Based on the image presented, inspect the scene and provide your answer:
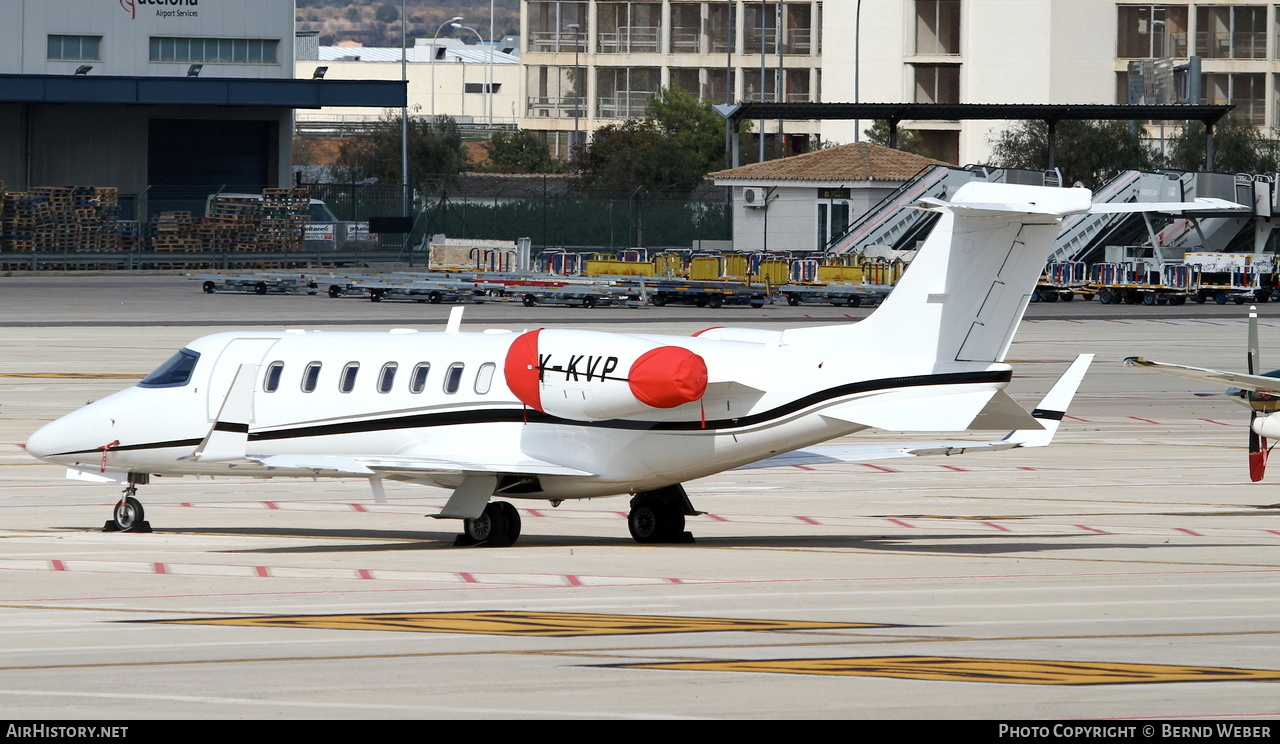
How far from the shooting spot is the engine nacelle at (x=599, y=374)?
18969mm

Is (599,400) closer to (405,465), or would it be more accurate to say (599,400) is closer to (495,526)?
(495,526)

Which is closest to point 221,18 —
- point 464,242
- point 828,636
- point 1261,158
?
point 464,242

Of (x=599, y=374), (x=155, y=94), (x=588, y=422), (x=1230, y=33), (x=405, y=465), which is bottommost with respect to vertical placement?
(x=405, y=465)

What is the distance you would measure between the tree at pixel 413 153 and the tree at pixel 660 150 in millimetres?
9707

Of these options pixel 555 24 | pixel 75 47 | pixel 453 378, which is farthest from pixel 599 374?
pixel 555 24

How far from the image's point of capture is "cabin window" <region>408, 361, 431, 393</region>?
2061 centimetres

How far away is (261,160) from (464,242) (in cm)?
2292

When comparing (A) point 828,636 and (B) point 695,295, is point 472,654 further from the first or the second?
(B) point 695,295

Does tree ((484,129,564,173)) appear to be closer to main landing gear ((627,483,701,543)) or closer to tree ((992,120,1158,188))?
tree ((992,120,1158,188))

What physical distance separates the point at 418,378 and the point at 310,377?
145cm

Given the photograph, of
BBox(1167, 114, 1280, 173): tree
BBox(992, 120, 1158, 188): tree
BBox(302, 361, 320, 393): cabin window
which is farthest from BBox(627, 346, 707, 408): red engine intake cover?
BBox(1167, 114, 1280, 173): tree

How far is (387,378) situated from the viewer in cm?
2077

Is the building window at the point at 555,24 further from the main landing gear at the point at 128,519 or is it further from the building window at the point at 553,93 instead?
the main landing gear at the point at 128,519

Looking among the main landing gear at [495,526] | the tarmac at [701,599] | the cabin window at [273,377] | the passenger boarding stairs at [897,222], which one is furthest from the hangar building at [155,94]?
the main landing gear at [495,526]
